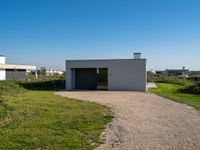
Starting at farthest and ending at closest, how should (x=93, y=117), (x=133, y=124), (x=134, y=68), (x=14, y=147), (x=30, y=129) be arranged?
(x=134, y=68), (x=93, y=117), (x=133, y=124), (x=30, y=129), (x=14, y=147)

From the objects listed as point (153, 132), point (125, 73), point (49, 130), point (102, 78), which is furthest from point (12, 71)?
point (153, 132)

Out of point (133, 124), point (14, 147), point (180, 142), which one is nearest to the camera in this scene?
point (14, 147)

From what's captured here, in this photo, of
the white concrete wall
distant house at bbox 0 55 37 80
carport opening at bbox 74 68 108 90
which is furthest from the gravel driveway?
distant house at bbox 0 55 37 80

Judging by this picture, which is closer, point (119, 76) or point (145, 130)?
point (145, 130)

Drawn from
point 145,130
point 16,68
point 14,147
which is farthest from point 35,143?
point 16,68

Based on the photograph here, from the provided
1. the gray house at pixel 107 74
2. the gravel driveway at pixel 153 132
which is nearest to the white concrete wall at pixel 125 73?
the gray house at pixel 107 74

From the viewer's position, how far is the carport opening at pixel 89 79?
2950cm

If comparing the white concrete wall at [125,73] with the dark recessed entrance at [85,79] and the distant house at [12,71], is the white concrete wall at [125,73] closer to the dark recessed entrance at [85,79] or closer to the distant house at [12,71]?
the dark recessed entrance at [85,79]

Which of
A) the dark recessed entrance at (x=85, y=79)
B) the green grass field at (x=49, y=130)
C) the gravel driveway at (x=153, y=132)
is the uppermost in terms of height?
the dark recessed entrance at (x=85, y=79)

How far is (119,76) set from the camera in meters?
26.8

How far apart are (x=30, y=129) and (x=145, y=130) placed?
3.53 m

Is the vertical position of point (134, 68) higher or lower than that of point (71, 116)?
higher

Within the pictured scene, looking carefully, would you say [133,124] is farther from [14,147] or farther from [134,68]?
[134,68]

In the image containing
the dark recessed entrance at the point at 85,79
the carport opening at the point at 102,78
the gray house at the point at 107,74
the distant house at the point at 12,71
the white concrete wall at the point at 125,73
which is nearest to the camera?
the white concrete wall at the point at 125,73
